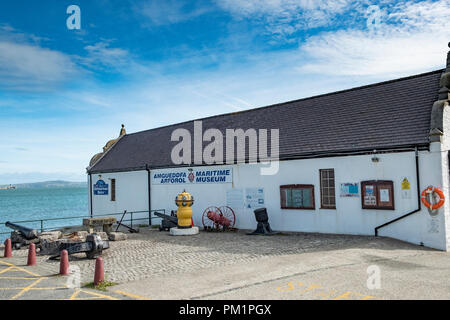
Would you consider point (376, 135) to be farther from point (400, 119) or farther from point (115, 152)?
point (115, 152)

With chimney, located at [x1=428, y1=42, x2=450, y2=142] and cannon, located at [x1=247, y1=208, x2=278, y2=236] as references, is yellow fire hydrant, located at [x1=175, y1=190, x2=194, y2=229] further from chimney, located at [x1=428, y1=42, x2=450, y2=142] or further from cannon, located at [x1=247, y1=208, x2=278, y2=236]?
chimney, located at [x1=428, y1=42, x2=450, y2=142]

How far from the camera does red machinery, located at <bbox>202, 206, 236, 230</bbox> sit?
728 inches

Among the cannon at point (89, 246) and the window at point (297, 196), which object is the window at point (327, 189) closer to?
the window at point (297, 196)

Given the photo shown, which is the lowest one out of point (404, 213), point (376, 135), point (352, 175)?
point (404, 213)

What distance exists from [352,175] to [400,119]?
278cm

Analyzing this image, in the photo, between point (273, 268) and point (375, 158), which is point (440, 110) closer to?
point (375, 158)

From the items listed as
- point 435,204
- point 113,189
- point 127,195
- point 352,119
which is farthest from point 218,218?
point 113,189

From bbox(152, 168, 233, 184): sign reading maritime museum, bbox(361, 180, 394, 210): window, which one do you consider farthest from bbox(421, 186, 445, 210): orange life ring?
bbox(152, 168, 233, 184): sign reading maritime museum

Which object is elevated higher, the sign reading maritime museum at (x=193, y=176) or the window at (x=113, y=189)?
the sign reading maritime museum at (x=193, y=176)

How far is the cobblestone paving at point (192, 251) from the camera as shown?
420 inches

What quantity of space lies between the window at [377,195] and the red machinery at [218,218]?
21.9 ft

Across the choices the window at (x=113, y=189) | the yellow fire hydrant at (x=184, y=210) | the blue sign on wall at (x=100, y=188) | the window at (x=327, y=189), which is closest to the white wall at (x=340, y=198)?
the window at (x=327, y=189)
